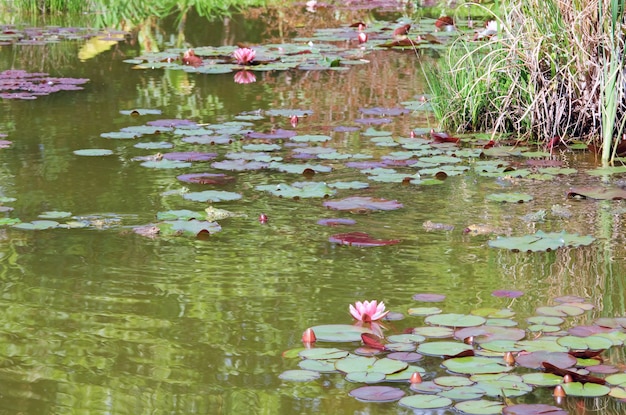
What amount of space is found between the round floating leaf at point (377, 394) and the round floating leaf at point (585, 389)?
41cm

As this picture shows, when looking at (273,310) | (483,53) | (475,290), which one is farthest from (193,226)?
(483,53)

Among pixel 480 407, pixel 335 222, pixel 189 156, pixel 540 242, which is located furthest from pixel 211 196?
pixel 480 407

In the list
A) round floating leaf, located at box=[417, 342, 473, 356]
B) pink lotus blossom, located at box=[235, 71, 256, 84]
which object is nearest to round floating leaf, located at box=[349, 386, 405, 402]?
round floating leaf, located at box=[417, 342, 473, 356]

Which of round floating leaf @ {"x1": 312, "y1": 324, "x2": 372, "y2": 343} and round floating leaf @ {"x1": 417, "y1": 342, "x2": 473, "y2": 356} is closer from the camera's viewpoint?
round floating leaf @ {"x1": 417, "y1": 342, "x2": 473, "y2": 356}

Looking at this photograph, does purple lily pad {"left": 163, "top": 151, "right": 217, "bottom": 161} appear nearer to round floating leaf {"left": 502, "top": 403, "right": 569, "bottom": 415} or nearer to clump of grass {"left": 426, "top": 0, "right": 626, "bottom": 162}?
clump of grass {"left": 426, "top": 0, "right": 626, "bottom": 162}

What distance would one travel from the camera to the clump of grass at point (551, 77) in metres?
5.25

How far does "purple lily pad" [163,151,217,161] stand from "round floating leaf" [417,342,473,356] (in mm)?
2534

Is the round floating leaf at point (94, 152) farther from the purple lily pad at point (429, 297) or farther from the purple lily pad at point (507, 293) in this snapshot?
the purple lily pad at point (507, 293)

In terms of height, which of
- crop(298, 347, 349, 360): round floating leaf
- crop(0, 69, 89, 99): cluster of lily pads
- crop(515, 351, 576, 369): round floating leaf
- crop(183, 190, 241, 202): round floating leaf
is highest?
crop(0, 69, 89, 99): cluster of lily pads

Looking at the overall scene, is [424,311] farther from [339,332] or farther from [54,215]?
[54,215]

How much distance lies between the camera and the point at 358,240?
12.7 feet

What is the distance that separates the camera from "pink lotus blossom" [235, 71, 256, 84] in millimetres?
7488

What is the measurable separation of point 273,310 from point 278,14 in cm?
914

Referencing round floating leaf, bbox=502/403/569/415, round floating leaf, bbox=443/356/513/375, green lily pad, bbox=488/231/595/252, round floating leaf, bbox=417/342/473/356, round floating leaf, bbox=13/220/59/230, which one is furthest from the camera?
round floating leaf, bbox=13/220/59/230
